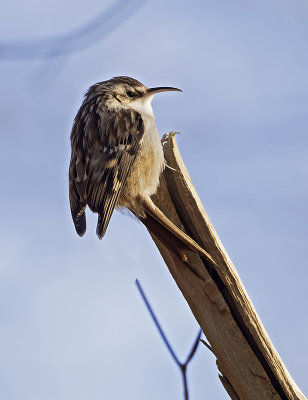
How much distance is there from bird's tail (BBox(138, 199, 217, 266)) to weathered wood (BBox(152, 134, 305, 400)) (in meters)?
0.04

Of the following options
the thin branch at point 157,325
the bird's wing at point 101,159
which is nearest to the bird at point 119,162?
the bird's wing at point 101,159

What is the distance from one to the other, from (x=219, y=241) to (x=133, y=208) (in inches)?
20.2

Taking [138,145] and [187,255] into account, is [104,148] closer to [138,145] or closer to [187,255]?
[138,145]

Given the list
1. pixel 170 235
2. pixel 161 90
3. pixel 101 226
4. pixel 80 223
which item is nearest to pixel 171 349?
pixel 170 235

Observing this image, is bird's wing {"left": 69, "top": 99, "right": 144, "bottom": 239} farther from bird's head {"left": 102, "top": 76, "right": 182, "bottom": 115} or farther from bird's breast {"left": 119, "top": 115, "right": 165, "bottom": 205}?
bird's head {"left": 102, "top": 76, "right": 182, "bottom": 115}

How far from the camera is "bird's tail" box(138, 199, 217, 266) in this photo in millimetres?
2439

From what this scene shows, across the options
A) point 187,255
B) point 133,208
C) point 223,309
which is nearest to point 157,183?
point 133,208

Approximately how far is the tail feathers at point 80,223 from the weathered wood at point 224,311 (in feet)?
1.30

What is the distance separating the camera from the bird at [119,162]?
2.62 meters

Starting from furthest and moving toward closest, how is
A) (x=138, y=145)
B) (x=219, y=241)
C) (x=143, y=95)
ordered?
(x=143, y=95) → (x=138, y=145) → (x=219, y=241)

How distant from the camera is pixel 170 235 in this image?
98.0 inches

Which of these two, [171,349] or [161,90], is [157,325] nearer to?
[171,349]

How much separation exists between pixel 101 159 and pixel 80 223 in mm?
394

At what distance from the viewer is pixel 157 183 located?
267 centimetres
